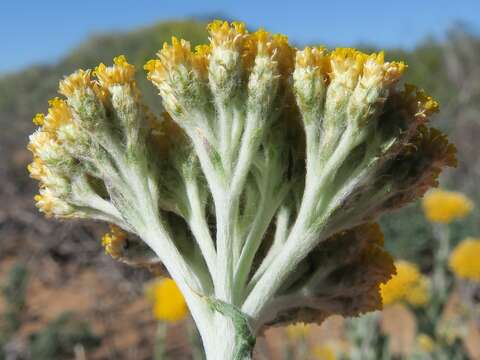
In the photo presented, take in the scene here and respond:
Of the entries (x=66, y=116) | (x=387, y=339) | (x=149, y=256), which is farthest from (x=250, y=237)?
(x=387, y=339)

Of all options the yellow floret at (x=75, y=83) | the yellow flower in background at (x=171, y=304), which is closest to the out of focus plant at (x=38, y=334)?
the yellow flower in background at (x=171, y=304)

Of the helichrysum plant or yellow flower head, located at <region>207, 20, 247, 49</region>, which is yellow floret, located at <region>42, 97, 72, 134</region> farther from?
yellow flower head, located at <region>207, 20, 247, 49</region>

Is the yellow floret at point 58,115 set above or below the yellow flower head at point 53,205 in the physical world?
above

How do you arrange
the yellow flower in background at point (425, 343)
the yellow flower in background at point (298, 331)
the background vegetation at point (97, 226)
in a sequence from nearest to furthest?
the yellow flower in background at point (425, 343)
the yellow flower in background at point (298, 331)
the background vegetation at point (97, 226)

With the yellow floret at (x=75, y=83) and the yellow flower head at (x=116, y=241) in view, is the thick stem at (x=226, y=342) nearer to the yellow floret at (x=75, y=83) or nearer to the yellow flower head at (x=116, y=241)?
the yellow flower head at (x=116, y=241)

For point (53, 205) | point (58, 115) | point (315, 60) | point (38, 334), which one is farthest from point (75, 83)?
point (38, 334)

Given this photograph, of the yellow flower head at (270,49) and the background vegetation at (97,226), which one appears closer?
the yellow flower head at (270,49)

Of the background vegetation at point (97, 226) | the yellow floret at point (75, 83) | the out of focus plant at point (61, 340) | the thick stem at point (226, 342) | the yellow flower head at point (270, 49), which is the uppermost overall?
the background vegetation at point (97, 226)

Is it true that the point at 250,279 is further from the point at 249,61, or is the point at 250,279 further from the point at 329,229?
the point at 249,61
